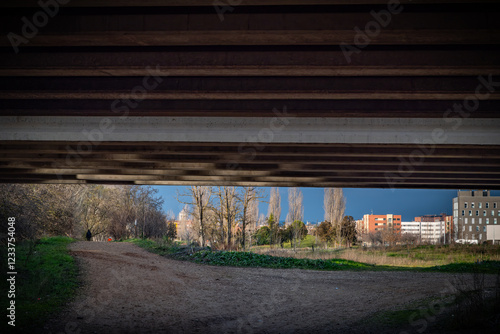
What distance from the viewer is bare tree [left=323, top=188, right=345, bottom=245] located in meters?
49.5

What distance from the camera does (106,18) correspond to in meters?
5.90

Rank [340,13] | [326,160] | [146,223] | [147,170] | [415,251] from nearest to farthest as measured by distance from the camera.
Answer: [340,13], [326,160], [147,170], [415,251], [146,223]

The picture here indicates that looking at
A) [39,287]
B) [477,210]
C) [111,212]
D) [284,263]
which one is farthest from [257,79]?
[477,210]

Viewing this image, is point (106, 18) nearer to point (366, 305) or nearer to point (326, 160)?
point (326, 160)

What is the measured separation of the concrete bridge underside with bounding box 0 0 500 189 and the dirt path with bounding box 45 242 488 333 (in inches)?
176

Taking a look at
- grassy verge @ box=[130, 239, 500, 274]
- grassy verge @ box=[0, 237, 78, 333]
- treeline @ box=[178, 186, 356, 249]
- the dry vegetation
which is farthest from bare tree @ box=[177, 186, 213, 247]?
grassy verge @ box=[0, 237, 78, 333]

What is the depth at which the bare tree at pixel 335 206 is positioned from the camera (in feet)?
162

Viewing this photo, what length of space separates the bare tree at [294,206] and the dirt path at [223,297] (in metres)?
32.1

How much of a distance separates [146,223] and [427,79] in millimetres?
38094

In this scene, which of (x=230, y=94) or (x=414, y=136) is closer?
(x=230, y=94)

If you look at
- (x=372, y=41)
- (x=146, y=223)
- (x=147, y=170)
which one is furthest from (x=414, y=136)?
(x=146, y=223)

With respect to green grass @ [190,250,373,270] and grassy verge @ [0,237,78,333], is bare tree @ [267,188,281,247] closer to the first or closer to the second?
green grass @ [190,250,373,270]

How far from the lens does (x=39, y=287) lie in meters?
11.5

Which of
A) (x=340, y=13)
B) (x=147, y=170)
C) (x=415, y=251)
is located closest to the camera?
(x=340, y=13)
